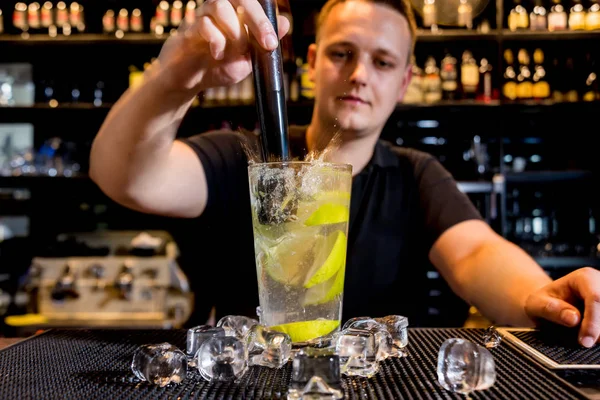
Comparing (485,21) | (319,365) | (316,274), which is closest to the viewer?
(319,365)

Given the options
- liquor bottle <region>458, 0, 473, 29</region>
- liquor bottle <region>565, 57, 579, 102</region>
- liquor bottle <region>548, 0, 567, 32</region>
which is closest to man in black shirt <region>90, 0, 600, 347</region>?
liquor bottle <region>458, 0, 473, 29</region>

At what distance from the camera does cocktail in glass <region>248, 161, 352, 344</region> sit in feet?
1.97

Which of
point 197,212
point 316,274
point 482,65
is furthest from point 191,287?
point 316,274

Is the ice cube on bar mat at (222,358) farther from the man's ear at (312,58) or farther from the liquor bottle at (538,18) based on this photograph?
the liquor bottle at (538,18)

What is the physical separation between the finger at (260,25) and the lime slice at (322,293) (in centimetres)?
30

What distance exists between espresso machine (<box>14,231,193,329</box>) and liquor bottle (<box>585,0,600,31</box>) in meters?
2.60

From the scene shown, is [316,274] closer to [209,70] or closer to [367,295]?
[209,70]

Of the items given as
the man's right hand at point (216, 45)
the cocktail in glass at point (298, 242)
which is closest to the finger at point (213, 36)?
the man's right hand at point (216, 45)

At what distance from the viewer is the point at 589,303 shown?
70 centimetres

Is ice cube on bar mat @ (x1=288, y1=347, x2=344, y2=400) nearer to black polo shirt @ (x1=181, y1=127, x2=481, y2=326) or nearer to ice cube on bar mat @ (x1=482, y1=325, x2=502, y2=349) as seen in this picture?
ice cube on bar mat @ (x1=482, y1=325, x2=502, y2=349)

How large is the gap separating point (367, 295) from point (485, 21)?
2.20 m

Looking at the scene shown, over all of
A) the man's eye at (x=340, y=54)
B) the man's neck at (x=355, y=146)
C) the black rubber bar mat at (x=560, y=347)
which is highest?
the man's eye at (x=340, y=54)

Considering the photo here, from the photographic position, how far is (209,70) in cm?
83

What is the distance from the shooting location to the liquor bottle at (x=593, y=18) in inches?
113
